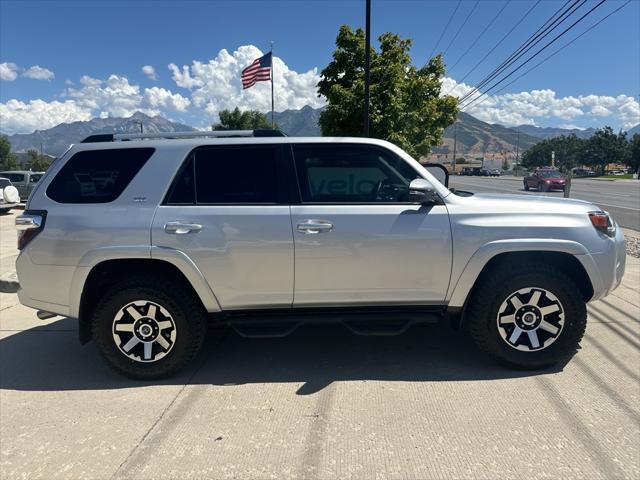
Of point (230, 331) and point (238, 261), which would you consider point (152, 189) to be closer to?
point (238, 261)

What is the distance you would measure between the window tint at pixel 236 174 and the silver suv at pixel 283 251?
0.01 metres

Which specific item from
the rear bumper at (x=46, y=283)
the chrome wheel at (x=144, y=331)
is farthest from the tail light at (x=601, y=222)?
the rear bumper at (x=46, y=283)

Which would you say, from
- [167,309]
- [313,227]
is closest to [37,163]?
[167,309]

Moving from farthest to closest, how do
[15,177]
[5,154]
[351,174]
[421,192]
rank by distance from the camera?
1. [5,154]
2. [15,177]
3. [351,174]
4. [421,192]

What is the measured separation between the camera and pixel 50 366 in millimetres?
3877

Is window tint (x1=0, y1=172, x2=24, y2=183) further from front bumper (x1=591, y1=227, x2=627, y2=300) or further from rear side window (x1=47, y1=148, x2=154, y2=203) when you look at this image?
front bumper (x1=591, y1=227, x2=627, y2=300)

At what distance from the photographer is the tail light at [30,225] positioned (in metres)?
3.37

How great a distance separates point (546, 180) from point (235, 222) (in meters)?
30.0

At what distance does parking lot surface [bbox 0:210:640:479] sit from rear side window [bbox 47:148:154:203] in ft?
4.81

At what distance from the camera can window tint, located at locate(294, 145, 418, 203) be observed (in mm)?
3500

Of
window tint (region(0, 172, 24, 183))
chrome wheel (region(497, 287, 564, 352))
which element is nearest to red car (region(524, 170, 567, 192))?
chrome wheel (region(497, 287, 564, 352))

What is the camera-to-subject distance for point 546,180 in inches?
1139

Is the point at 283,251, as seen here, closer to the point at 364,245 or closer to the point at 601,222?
the point at 364,245

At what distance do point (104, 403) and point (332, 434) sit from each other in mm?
1680
